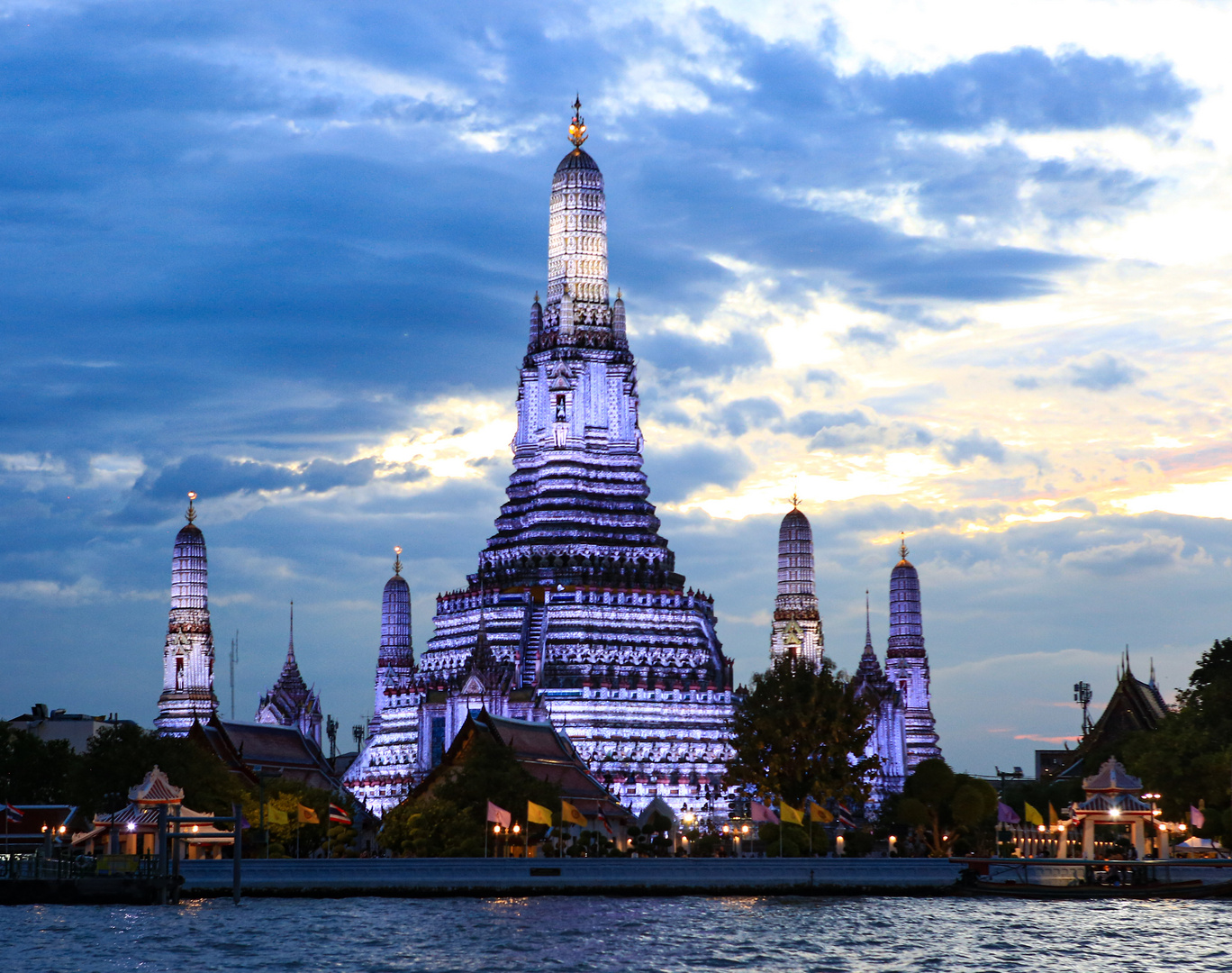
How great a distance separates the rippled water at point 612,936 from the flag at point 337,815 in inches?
472

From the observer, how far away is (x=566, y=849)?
100500 millimetres

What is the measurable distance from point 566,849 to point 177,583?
4840cm

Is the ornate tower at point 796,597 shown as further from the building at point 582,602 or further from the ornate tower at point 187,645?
the ornate tower at point 187,645

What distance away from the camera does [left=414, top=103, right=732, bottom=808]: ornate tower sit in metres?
126

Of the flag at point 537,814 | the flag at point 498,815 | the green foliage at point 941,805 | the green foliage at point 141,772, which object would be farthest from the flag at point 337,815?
the green foliage at point 941,805

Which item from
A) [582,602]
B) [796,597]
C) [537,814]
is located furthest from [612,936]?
[796,597]

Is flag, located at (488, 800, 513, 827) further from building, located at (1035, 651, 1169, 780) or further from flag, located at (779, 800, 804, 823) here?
building, located at (1035, 651, 1169, 780)

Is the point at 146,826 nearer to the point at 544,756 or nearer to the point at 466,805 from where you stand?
the point at 466,805

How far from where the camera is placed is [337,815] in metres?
104

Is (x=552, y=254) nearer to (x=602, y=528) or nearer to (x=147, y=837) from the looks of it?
(x=602, y=528)

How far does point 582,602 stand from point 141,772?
3715cm

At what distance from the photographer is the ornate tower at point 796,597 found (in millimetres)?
141000

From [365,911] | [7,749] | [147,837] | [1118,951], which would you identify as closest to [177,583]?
[7,749]

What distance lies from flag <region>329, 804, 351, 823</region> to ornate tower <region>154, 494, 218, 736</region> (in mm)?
34924
